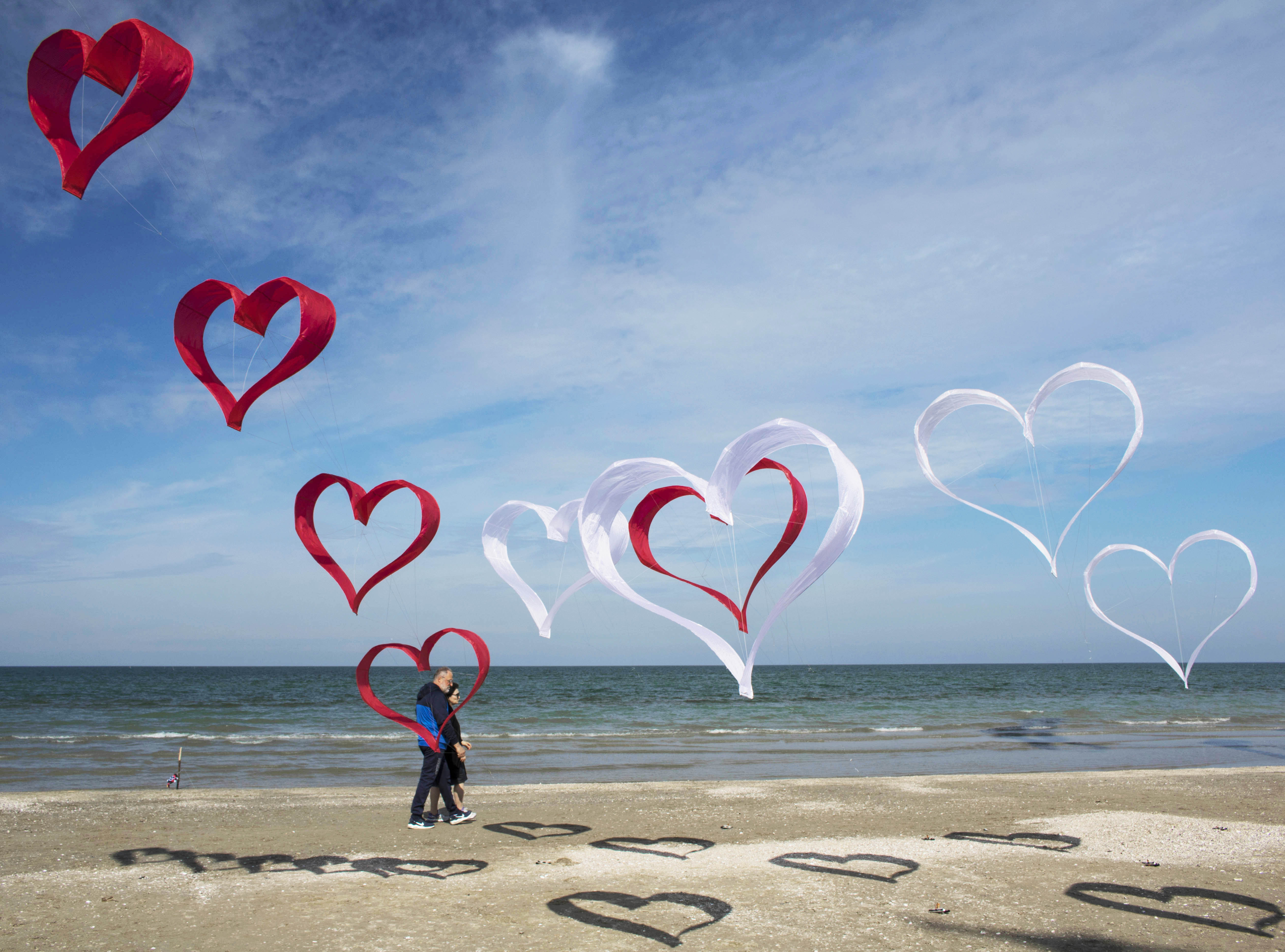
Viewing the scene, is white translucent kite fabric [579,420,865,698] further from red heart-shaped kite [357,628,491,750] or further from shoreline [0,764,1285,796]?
shoreline [0,764,1285,796]

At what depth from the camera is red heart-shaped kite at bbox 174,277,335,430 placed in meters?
6.32

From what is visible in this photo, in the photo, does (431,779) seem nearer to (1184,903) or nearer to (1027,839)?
(1027,839)

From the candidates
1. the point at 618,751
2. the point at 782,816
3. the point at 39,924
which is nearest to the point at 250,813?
the point at 39,924

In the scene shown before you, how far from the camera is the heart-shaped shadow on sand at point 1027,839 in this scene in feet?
28.7

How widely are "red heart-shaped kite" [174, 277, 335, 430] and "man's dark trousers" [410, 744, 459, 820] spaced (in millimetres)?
4632

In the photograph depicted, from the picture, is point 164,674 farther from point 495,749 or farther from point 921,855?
point 921,855

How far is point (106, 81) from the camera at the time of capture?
221 inches

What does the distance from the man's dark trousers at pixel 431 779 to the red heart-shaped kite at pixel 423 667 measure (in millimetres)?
246

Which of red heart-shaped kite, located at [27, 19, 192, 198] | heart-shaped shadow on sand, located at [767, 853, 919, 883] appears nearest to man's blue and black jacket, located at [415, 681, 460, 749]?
heart-shaped shadow on sand, located at [767, 853, 919, 883]

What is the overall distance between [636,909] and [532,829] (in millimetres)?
3578

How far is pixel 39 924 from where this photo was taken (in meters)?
6.17

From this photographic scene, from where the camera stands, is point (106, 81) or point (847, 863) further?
point (847, 863)

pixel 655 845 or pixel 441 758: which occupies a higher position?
pixel 441 758

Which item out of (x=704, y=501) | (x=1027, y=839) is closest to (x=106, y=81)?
(x=704, y=501)
